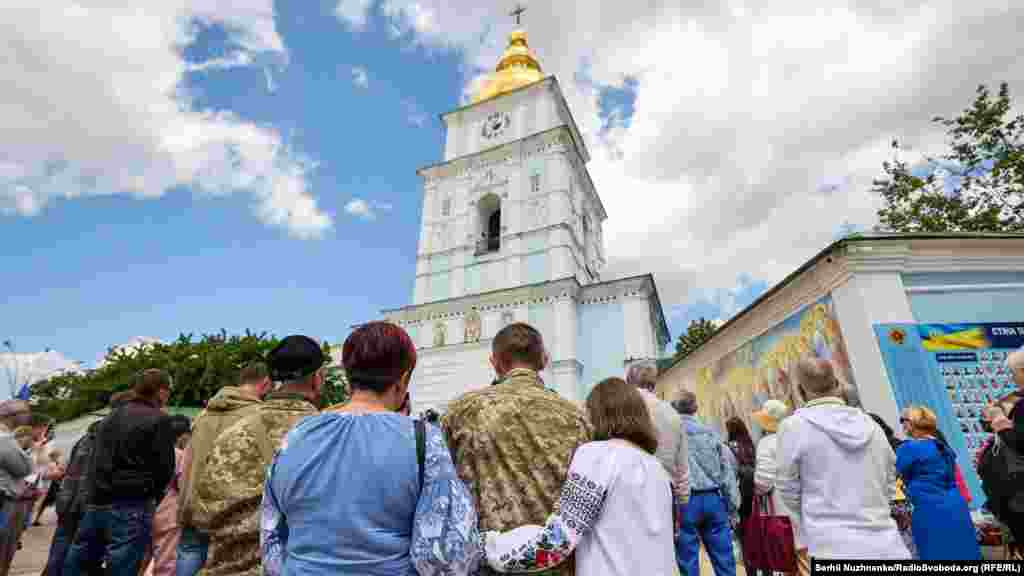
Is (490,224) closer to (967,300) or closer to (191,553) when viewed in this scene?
(967,300)

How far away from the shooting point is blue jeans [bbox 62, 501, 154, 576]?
3291mm

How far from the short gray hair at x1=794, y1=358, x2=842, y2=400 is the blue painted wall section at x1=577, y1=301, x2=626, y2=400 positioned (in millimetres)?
16469

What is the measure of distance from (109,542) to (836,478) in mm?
4792

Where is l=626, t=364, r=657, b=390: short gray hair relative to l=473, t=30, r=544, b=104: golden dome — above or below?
below

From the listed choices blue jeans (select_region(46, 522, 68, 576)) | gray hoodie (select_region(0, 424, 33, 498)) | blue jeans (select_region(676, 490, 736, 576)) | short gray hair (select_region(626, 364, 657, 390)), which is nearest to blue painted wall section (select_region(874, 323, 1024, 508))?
blue jeans (select_region(676, 490, 736, 576))

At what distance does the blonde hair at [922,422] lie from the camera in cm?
379

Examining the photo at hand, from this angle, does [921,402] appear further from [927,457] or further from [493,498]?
[493,498]

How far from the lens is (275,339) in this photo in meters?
22.8

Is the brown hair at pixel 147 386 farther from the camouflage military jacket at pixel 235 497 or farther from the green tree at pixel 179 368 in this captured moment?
the green tree at pixel 179 368

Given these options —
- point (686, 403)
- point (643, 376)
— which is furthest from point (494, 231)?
point (643, 376)

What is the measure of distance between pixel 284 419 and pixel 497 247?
71.7 feet

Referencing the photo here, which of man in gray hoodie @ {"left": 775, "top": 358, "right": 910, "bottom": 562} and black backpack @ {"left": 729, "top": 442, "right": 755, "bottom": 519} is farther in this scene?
black backpack @ {"left": 729, "top": 442, "right": 755, "bottom": 519}

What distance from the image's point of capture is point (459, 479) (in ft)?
5.40

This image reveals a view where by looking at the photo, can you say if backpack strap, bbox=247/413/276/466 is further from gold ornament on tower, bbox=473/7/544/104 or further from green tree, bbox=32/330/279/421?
gold ornament on tower, bbox=473/7/544/104
